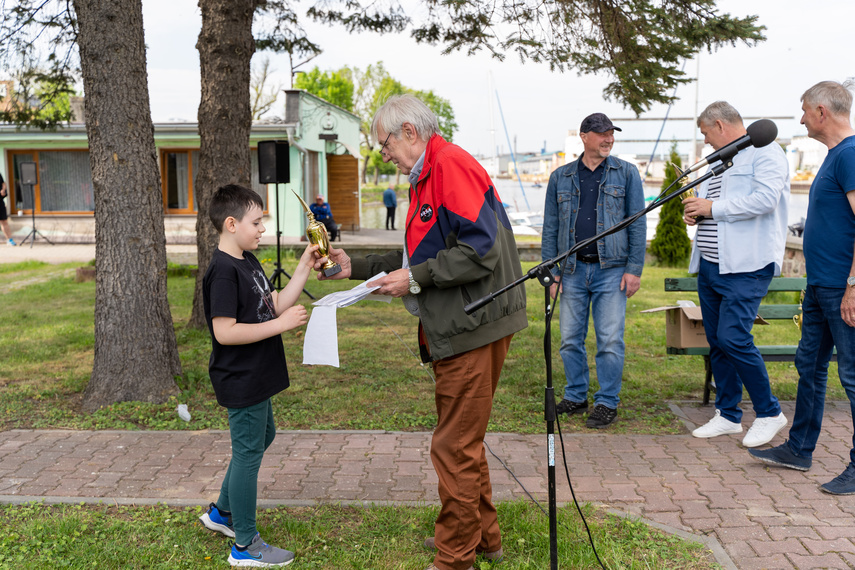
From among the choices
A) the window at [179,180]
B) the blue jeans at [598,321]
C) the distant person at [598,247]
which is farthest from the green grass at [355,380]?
the window at [179,180]

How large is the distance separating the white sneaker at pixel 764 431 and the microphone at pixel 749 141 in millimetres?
2744

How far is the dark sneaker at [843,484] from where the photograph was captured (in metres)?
3.96

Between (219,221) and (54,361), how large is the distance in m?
5.18

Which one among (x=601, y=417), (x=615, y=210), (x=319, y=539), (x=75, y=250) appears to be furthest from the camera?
(x=75, y=250)

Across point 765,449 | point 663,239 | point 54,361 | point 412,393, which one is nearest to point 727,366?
point 765,449

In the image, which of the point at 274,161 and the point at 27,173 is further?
the point at 27,173

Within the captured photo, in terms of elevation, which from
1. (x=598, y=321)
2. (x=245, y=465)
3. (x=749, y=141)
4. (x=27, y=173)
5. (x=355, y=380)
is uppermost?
(x=27, y=173)

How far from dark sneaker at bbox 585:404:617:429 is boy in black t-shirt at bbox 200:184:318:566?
106 inches

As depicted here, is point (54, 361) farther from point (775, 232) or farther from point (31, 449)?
point (775, 232)

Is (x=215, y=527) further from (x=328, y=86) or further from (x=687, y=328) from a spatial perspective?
(x=328, y=86)

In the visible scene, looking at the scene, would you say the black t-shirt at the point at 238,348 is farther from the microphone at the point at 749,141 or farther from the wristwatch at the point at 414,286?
the microphone at the point at 749,141

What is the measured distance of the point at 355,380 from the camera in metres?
6.66

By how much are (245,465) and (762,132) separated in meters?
2.56

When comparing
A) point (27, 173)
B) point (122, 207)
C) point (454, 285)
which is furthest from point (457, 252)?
point (27, 173)
